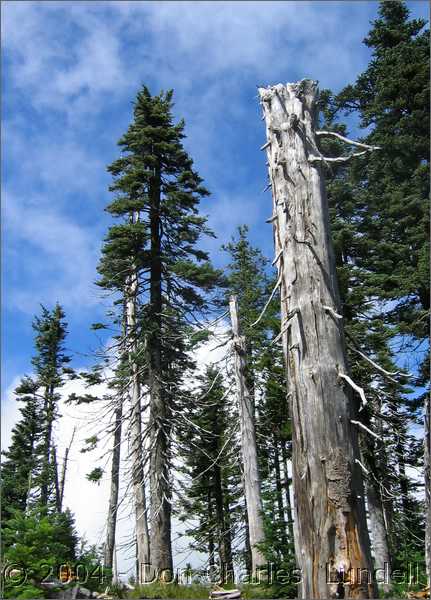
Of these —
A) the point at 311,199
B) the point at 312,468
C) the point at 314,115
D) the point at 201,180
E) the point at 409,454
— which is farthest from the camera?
the point at 409,454

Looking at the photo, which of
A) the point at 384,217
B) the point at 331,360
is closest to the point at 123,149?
the point at 384,217

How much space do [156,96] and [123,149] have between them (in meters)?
2.40

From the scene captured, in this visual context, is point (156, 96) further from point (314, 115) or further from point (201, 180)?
point (314, 115)

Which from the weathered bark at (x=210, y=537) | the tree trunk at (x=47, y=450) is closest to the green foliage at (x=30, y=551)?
the weathered bark at (x=210, y=537)

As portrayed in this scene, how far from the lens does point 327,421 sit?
404 cm

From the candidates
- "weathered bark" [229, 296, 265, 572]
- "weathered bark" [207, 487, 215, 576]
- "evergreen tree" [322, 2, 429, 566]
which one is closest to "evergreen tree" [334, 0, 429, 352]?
"evergreen tree" [322, 2, 429, 566]

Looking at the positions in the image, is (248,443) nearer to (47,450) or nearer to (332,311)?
(332,311)

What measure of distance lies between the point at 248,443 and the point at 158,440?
9.18 feet

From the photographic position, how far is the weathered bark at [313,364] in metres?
3.77

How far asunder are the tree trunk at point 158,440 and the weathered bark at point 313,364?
9.66 metres

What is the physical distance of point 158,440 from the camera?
537 inches

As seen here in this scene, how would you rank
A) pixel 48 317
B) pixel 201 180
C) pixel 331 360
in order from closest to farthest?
pixel 331 360 < pixel 201 180 < pixel 48 317

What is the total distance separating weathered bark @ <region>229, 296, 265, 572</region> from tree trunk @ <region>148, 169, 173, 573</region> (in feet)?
7.54

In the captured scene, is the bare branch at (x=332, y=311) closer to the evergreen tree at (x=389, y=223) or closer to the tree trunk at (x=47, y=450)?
the evergreen tree at (x=389, y=223)
